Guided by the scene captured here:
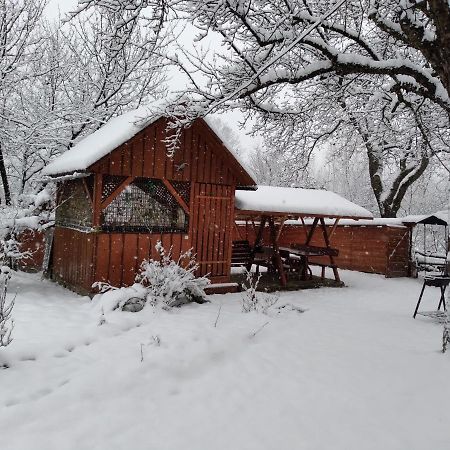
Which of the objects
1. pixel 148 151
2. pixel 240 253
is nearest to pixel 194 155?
pixel 148 151

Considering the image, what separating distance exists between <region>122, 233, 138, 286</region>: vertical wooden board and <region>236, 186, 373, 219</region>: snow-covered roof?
2.89m

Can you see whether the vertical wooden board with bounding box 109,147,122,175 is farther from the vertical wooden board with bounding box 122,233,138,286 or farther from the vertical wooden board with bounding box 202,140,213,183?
the vertical wooden board with bounding box 202,140,213,183

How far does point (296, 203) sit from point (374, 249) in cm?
527

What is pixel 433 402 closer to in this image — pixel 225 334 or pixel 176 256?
pixel 225 334

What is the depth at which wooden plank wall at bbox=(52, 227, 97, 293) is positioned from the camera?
8.29m

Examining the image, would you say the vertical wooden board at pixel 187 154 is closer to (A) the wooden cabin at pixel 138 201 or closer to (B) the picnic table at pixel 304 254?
(A) the wooden cabin at pixel 138 201

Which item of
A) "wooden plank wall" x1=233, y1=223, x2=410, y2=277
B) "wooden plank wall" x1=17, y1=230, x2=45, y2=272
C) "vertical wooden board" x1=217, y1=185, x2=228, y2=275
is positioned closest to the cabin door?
"vertical wooden board" x1=217, y1=185, x2=228, y2=275

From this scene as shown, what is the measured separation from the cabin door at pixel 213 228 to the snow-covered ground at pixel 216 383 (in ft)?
8.16

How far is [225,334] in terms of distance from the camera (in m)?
6.06

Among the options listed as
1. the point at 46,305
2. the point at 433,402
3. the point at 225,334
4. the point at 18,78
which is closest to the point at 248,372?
the point at 225,334

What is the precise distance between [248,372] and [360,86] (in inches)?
254

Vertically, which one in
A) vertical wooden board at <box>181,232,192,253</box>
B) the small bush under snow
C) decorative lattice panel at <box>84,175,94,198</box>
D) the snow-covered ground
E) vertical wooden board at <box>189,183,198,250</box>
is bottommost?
the snow-covered ground

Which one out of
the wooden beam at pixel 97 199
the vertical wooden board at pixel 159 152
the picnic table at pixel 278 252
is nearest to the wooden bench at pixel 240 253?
the picnic table at pixel 278 252

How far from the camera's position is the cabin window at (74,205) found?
28.0 feet
